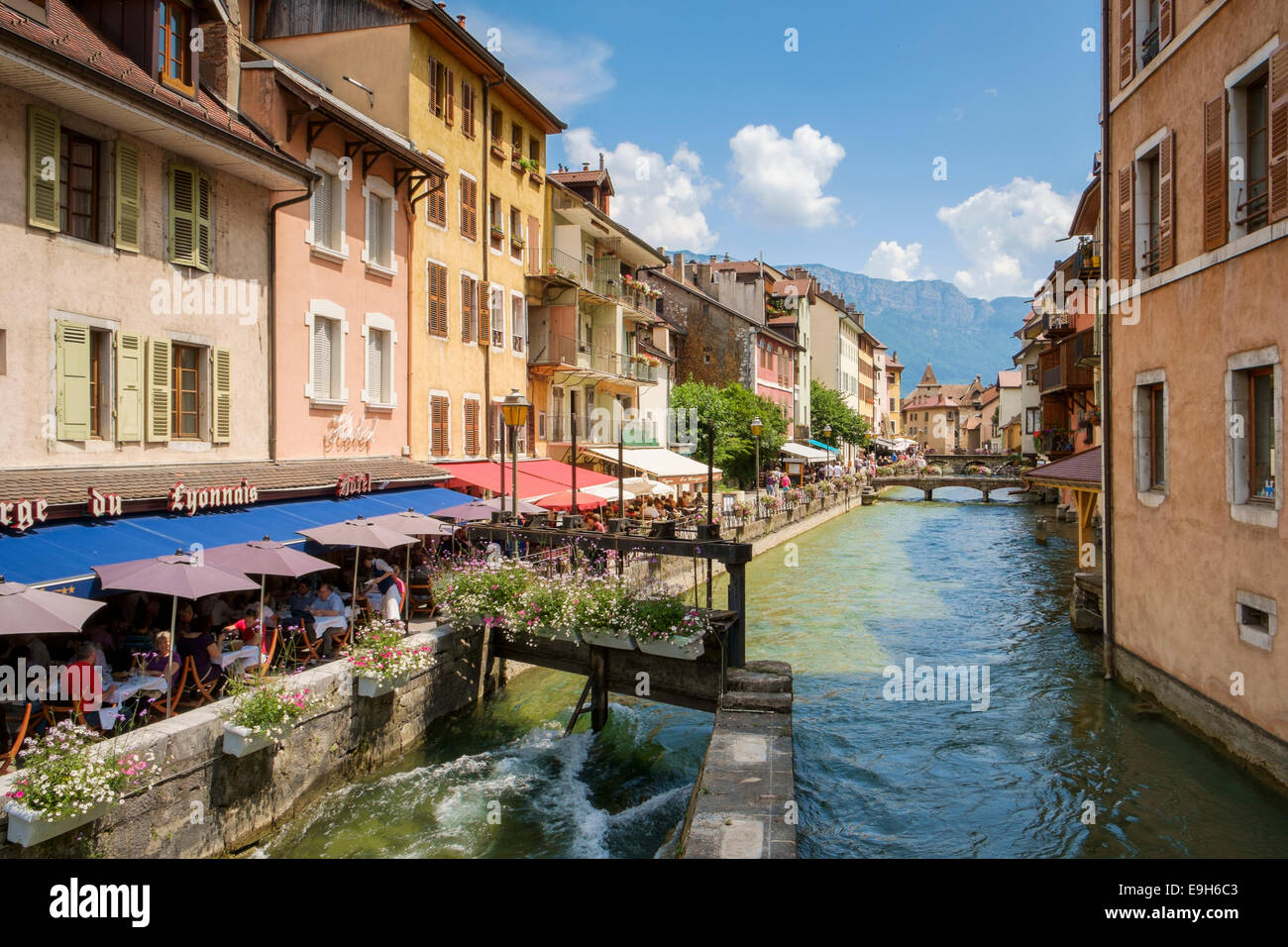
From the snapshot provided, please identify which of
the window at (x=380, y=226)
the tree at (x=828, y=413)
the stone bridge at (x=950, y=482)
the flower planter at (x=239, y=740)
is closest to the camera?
the flower planter at (x=239, y=740)

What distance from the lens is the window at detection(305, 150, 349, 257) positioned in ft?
53.1

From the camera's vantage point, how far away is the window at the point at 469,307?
21922 mm

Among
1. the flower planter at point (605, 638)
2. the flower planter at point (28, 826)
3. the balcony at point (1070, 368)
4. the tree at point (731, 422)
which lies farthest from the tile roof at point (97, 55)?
the tree at point (731, 422)

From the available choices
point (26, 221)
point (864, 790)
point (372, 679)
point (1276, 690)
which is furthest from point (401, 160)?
point (1276, 690)

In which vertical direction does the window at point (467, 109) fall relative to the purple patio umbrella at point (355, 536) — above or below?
above

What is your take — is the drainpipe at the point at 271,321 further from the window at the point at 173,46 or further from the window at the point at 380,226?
the window at the point at 380,226

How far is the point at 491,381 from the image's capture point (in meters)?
23.4

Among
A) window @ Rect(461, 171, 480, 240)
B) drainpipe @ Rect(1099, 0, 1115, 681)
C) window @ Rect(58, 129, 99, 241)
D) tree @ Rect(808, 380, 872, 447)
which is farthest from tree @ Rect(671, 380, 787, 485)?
window @ Rect(58, 129, 99, 241)

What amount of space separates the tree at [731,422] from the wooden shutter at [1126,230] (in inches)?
1056

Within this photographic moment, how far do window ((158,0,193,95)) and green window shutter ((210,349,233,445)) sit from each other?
421 centimetres

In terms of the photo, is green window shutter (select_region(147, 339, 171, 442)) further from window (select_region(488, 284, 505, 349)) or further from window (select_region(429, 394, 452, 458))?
window (select_region(488, 284, 505, 349))

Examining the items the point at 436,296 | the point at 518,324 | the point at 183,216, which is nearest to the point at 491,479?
the point at 436,296

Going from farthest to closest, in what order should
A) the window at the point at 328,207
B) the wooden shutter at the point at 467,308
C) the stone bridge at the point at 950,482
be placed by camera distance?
1. the stone bridge at the point at 950,482
2. the wooden shutter at the point at 467,308
3. the window at the point at 328,207

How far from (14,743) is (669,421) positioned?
35.1 metres
